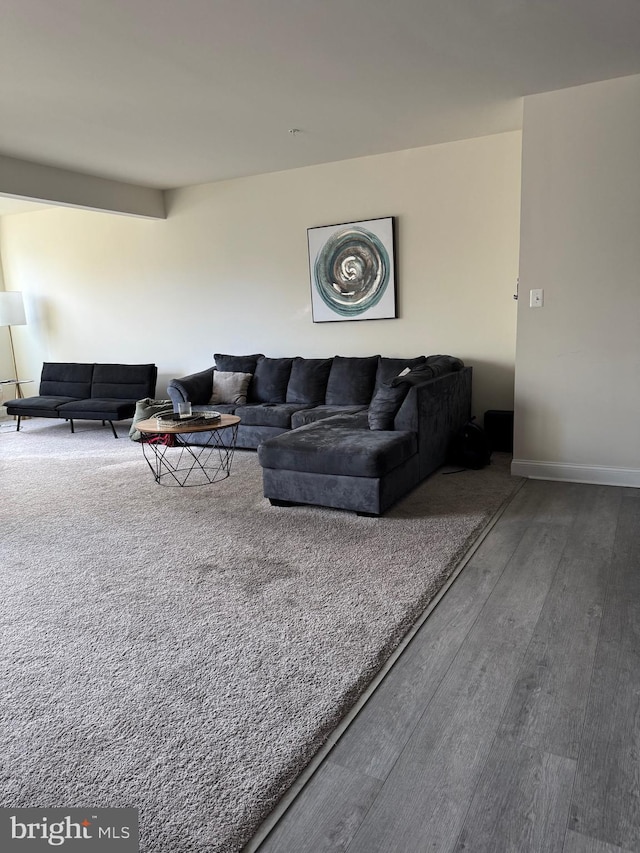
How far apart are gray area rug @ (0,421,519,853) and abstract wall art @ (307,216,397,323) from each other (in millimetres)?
2058

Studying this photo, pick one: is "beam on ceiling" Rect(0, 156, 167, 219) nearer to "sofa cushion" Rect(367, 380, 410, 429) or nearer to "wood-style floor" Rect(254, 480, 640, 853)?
"sofa cushion" Rect(367, 380, 410, 429)

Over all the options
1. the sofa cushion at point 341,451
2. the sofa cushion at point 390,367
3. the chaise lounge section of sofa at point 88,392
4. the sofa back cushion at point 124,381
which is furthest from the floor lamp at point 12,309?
the sofa cushion at point 341,451

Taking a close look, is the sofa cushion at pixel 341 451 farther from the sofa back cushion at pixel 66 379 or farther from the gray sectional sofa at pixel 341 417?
the sofa back cushion at pixel 66 379

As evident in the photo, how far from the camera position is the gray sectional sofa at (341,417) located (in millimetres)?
3699

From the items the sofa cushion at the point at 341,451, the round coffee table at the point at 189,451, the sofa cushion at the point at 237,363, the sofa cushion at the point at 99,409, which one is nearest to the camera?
the sofa cushion at the point at 341,451

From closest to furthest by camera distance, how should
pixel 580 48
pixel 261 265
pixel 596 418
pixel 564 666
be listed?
pixel 564 666 < pixel 580 48 < pixel 596 418 < pixel 261 265

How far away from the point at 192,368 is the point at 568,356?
13.7 ft

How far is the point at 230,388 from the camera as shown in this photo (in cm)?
593

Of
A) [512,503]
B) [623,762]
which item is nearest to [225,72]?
[512,503]

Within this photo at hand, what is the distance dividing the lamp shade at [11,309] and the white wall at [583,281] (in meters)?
5.94

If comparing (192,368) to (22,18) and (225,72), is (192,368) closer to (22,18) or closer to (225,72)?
(225,72)

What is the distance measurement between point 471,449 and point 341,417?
1017mm

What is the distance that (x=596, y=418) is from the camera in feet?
13.5

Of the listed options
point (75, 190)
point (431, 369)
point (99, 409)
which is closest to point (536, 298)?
point (431, 369)
